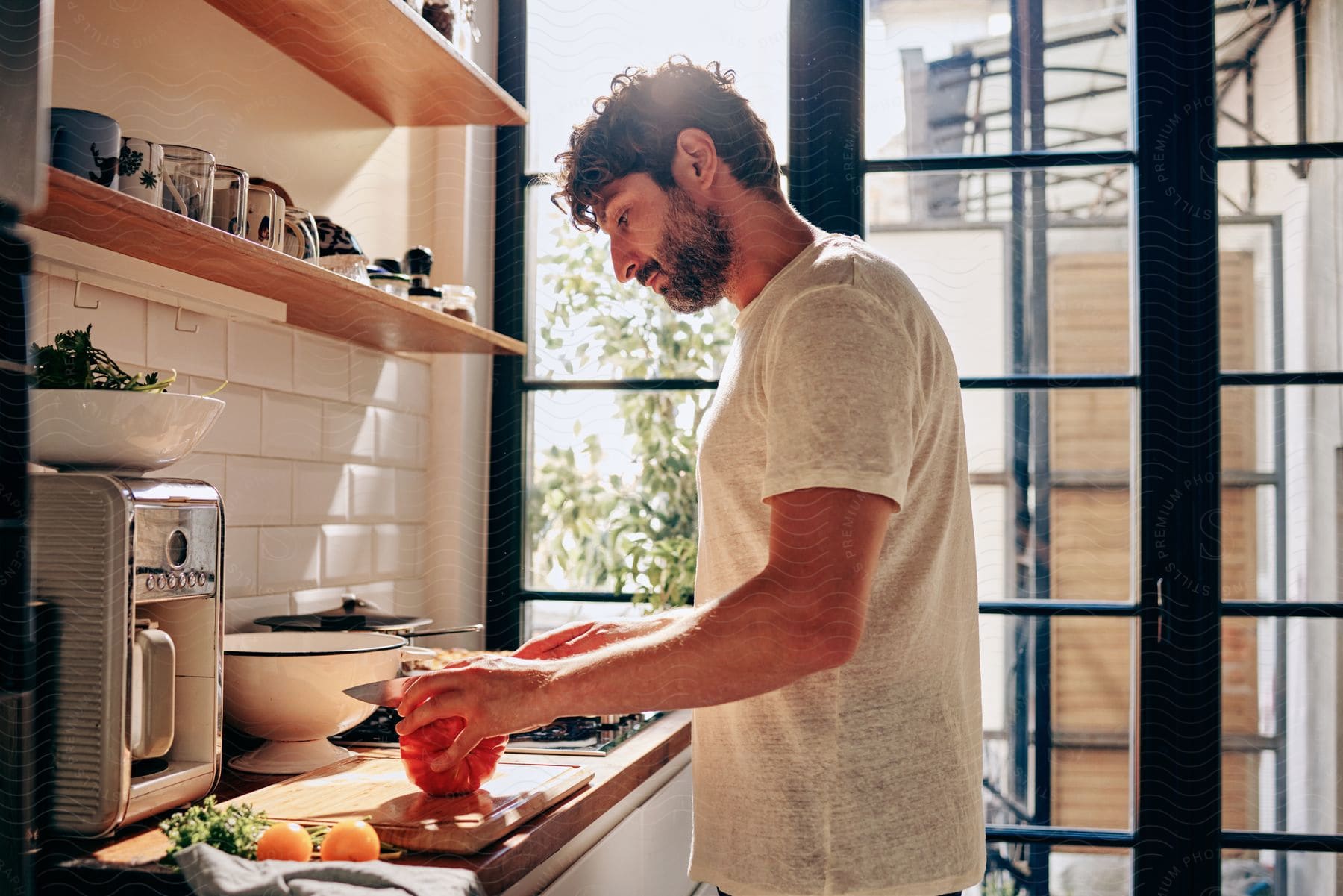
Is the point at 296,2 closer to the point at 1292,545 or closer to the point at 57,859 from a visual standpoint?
the point at 57,859

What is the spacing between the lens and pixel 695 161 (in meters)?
1.07

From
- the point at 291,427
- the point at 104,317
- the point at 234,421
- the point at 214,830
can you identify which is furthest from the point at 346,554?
the point at 214,830

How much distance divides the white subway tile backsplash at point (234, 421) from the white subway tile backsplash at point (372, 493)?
0.91ft

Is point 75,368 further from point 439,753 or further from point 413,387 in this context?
point 413,387

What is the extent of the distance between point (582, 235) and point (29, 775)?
1412mm

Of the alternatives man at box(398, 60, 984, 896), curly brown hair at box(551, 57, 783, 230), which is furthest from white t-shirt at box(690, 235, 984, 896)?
curly brown hair at box(551, 57, 783, 230)

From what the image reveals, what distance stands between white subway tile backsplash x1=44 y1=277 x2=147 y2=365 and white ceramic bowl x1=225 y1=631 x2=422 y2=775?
327 millimetres

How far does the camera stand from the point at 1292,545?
75.0 inches

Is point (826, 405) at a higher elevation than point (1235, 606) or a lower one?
higher

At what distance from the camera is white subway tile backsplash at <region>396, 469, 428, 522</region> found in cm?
188

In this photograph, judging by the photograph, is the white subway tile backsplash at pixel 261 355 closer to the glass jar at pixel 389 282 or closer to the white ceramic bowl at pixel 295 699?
the glass jar at pixel 389 282

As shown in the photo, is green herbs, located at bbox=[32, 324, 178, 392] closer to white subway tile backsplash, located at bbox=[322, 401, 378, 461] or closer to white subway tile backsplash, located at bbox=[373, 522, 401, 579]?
white subway tile backsplash, located at bbox=[322, 401, 378, 461]

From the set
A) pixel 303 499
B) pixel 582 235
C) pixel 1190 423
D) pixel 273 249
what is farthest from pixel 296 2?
pixel 1190 423

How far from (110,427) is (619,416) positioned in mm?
1194
